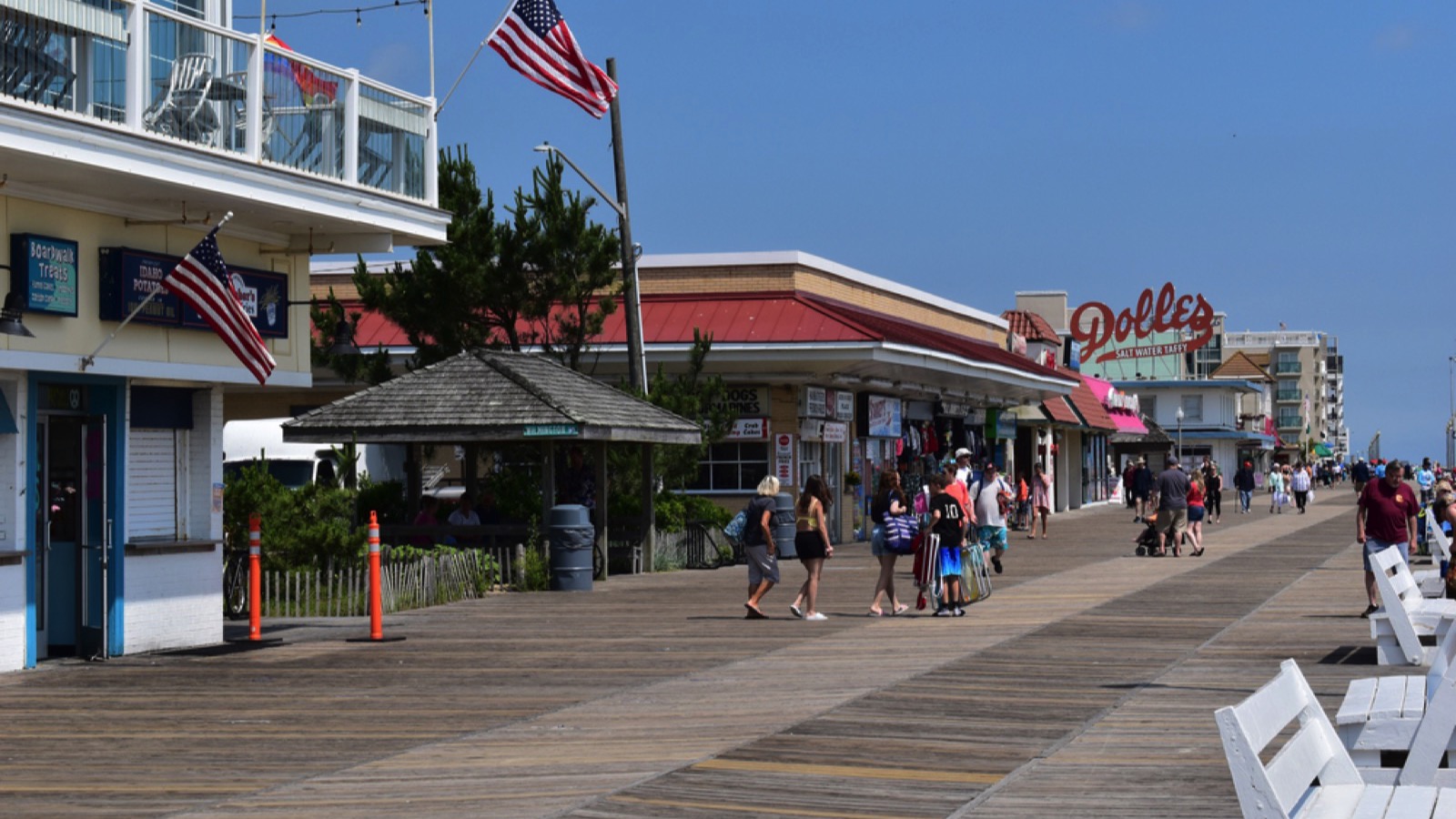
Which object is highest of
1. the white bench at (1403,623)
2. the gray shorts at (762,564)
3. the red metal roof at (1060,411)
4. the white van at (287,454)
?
the red metal roof at (1060,411)

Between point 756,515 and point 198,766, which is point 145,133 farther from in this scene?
point 756,515

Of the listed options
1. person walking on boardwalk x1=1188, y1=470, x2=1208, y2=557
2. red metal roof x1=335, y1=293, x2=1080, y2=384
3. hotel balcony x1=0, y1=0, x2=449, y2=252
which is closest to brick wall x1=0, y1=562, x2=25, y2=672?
hotel balcony x1=0, y1=0, x2=449, y2=252

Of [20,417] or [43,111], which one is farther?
[20,417]

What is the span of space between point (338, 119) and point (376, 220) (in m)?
1.07

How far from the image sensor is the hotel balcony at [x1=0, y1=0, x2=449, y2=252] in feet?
49.2

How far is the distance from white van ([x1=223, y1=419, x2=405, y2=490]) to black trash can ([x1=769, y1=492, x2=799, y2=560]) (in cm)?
876

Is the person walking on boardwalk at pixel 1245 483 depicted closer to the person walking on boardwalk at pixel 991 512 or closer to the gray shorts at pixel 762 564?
the person walking on boardwalk at pixel 991 512

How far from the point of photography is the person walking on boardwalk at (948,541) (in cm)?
2092

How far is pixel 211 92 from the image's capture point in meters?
17.1

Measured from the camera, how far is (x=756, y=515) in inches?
822

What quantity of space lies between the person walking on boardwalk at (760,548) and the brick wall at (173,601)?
18.7 ft

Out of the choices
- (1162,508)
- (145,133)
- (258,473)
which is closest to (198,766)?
(145,133)

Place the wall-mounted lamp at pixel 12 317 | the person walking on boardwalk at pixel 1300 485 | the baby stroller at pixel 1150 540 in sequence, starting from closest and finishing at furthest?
1. the wall-mounted lamp at pixel 12 317
2. the baby stroller at pixel 1150 540
3. the person walking on boardwalk at pixel 1300 485

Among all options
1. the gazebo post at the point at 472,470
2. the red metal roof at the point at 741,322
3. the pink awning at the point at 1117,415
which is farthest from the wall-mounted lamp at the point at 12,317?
the pink awning at the point at 1117,415
